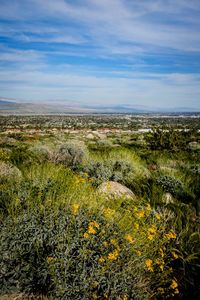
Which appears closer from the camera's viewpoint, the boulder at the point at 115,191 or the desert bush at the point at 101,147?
the boulder at the point at 115,191

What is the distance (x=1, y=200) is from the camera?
15.0 ft

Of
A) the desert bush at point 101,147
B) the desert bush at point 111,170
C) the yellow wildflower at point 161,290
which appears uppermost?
the desert bush at point 111,170

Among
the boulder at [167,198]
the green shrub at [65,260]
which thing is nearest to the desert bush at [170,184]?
the boulder at [167,198]

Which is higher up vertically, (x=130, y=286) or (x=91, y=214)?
(x=91, y=214)

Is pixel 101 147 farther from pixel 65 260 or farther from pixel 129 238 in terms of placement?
pixel 65 260

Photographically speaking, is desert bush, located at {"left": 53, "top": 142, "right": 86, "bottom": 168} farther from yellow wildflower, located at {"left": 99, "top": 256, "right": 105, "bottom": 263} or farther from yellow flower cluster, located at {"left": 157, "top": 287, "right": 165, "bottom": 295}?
yellow wildflower, located at {"left": 99, "top": 256, "right": 105, "bottom": 263}

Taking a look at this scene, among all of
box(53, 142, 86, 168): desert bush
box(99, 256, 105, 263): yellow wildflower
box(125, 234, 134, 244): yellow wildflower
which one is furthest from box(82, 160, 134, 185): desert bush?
box(99, 256, 105, 263): yellow wildflower

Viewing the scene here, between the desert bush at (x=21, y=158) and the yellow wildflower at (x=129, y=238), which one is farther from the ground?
the yellow wildflower at (x=129, y=238)

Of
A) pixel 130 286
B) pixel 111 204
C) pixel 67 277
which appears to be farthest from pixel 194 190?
pixel 67 277

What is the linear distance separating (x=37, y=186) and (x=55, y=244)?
1510 millimetres

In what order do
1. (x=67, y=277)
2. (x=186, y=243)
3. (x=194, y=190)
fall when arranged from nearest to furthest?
(x=67, y=277) < (x=186, y=243) < (x=194, y=190)

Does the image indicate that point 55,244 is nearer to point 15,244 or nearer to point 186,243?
point 15,244

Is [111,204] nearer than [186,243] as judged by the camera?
No

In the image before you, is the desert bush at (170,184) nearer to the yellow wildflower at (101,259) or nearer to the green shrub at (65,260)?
the green shrub at (65,260)
